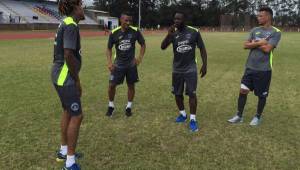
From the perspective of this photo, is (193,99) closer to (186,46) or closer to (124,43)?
(186,46)

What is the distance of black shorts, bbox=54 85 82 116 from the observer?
189 inches

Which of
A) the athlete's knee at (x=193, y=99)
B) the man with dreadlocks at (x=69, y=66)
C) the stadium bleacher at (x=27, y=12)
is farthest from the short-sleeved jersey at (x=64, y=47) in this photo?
the stadium bleacher at (x=27, y=12)

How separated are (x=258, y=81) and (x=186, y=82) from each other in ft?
4.09

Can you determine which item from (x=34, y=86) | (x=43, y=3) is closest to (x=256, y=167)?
(x=34, y=86)

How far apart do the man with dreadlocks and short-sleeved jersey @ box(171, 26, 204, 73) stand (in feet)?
7.98

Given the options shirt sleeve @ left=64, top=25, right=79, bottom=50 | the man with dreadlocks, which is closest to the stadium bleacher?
the man with dreadlocks

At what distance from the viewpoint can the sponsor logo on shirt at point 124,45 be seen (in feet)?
24.9

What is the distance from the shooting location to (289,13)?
11031 cm

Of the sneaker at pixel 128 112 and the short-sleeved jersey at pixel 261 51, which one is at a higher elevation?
the short-sleeved jersey at pixel 261 51

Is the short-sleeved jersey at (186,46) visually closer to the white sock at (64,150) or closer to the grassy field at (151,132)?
the grassy field at (151,132)

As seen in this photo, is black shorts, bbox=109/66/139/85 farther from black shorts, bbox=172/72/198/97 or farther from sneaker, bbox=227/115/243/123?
sneaker, bbox=227/115/243/123

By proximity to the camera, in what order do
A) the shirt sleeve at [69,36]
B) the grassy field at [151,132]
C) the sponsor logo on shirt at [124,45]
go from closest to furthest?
the shirt sleeve at [69,36] < the grassy field at [151,132] < the sponsor logo on shirt at [124,45]

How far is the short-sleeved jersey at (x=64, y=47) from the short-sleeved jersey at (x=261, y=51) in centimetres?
345

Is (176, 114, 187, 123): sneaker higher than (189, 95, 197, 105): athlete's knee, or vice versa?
(189, 95, 197, 105): athlete's knee
